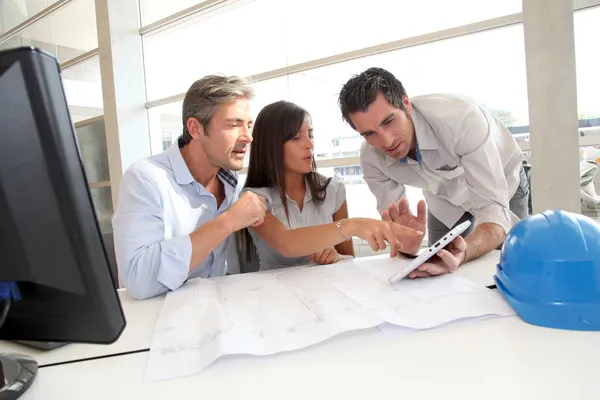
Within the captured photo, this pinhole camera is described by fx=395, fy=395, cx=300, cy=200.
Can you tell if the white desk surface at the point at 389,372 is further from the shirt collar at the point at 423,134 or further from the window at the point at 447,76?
the window at the point at 447,76

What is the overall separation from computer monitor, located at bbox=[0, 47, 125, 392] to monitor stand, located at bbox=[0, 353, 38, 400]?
106 mm

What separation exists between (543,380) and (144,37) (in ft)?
15.9

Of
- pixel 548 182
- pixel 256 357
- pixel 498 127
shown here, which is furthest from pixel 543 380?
pixel 548 182

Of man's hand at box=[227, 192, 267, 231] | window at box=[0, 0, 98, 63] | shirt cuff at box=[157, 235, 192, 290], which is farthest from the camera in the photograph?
window at box=[0, 0, 98, 63]

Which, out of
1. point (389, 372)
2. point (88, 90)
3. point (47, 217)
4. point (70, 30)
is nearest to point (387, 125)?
point (389, 372)

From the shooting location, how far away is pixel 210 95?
1441 millimetres

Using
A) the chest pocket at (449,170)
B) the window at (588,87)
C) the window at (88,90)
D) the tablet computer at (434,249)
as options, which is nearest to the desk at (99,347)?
the tablet computer at (434,249)

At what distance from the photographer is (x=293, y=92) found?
3289 mm

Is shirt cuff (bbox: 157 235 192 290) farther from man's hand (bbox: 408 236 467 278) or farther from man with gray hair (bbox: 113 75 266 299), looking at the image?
man's hand (bbox: 408 236 467 278)

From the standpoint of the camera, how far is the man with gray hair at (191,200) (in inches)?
41.4

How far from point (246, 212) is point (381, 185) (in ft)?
2.85

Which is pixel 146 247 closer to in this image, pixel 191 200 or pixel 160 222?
pixel 160 222

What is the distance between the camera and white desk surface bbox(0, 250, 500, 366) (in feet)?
2.23

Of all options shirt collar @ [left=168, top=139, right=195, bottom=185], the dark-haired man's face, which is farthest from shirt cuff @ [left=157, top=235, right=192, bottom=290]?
the dark-haired man's face
